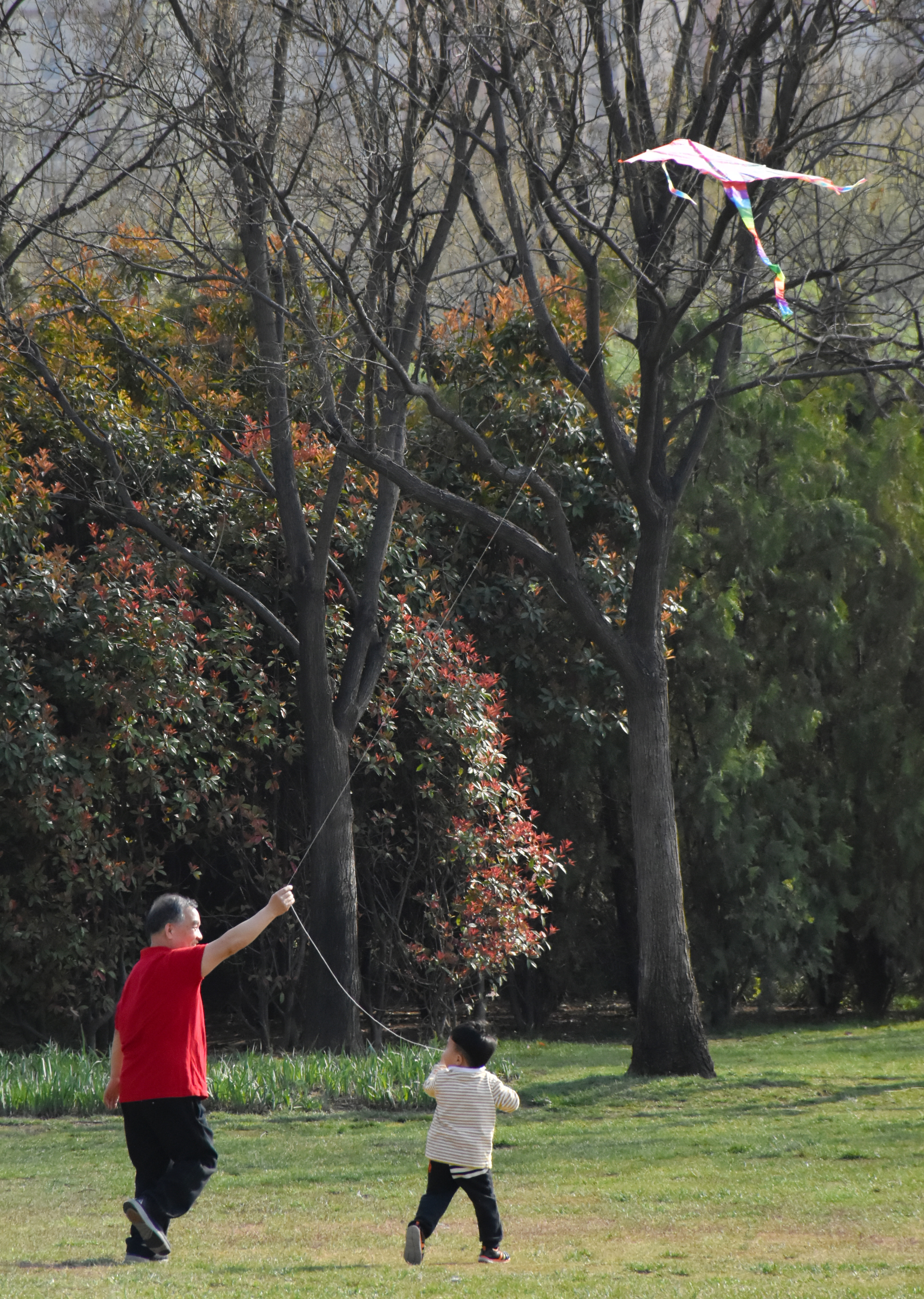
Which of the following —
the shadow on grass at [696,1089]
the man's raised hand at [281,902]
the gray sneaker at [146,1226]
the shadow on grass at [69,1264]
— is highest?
the man's raised hand at [281,902]

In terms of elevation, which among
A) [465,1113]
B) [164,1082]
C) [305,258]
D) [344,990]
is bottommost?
[465,1113]

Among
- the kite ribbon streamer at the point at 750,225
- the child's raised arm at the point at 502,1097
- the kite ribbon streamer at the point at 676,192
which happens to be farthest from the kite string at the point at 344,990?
the kite ribbon streamer at the point at 676,192

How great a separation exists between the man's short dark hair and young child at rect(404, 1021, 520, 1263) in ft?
3.92

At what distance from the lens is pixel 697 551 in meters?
14.9

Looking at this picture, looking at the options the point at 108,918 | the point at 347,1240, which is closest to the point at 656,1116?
the point at 347,1240

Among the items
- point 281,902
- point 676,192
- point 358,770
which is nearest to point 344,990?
point 358,770

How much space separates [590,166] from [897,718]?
25.0ft

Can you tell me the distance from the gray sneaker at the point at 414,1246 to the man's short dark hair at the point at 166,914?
1.46 meters

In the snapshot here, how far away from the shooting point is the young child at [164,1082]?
4.87 m

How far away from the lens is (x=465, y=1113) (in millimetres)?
5262

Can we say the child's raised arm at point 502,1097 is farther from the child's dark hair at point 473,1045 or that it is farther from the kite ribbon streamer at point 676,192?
the kite ribbon streamer at point 676,192

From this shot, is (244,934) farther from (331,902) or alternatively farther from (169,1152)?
(331,902)

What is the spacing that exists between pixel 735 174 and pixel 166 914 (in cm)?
591

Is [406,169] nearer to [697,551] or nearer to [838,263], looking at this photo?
[838,263]
